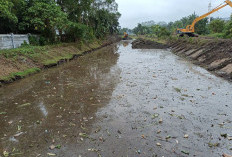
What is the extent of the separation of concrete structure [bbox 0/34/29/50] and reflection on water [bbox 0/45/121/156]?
4570 mm

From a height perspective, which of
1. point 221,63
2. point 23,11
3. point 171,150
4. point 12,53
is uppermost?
point 23,11

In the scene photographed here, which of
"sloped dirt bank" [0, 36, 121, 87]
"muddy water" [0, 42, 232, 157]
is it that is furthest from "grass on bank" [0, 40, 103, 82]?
"muddy water" [0, 42, 232, 157]

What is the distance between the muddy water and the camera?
4.33 m

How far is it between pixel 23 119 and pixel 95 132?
104 inches

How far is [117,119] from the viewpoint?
5.82m

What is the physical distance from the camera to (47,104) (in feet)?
23.5

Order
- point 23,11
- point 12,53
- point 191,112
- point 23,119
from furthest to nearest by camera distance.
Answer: point 23,11, point 12,53, point 191,112, point 23,119

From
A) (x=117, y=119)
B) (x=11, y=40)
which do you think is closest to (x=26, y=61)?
(x=11, y=40)

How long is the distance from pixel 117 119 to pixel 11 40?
1296 centimetres

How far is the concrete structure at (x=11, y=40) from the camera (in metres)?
13.4

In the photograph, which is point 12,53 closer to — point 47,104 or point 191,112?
point 47,104

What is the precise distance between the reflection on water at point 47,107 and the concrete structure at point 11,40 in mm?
4570

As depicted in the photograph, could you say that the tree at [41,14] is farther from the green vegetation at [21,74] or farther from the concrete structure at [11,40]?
the green vegetation at [21,74]

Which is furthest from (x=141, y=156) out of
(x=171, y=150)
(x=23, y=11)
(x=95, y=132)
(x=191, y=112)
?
(x=23, y=11)
